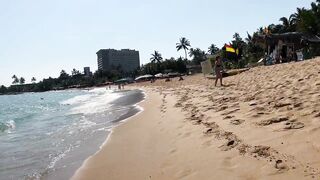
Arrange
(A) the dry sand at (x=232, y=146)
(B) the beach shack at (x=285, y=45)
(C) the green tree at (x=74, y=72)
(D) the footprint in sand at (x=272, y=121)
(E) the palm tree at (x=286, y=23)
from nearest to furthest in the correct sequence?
(A) the dry sand at (x=232, y=146)
(D) the footprint in sand at (x=272, y=121)
(B) the beach shack at (x=285, y=45)
(E) the palm tree at (x=286, y=23)
(C) the green tree at (x=74, y=72)

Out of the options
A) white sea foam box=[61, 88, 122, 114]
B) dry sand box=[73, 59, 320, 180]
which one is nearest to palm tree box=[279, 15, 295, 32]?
white sea foam box=[61, 88, 122, 114]

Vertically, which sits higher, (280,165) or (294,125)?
(294,125)

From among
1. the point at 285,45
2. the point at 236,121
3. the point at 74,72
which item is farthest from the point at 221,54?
the point at 74,72

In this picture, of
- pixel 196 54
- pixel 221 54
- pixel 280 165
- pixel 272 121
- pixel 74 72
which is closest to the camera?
pixel 280 165

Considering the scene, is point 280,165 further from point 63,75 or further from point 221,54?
point 63,75

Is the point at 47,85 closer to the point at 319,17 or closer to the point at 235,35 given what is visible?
the point at 235,35

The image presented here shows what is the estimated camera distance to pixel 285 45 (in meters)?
26.7

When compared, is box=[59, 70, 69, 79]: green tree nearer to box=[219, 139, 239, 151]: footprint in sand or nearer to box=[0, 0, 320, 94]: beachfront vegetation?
box=[0, 0, 320, 94]: beachfront vegetation

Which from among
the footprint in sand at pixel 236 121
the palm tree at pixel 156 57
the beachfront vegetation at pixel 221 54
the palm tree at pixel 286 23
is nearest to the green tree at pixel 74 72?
the beachfront vegetation at pixel 221 54

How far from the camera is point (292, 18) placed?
66.9 meters

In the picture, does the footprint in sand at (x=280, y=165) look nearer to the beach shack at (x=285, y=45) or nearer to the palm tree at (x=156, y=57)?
the beach shack at (x=285, y=45)

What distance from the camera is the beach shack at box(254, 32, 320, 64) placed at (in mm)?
24984

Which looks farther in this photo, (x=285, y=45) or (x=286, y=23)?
(x=286, y=23)

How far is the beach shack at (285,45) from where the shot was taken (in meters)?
25.0
